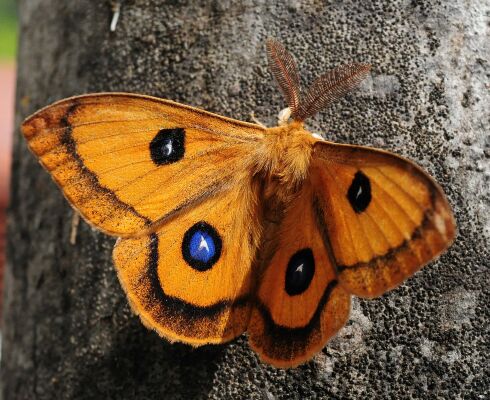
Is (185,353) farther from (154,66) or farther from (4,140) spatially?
(4,140)

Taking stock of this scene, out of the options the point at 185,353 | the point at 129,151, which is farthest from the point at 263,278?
the point at 129,151

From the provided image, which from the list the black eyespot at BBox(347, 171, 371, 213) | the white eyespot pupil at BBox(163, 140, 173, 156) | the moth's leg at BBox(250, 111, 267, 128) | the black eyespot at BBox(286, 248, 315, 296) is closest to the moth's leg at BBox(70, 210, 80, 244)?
the white eyespot pupil at BBox(163, 140, 173, 156)

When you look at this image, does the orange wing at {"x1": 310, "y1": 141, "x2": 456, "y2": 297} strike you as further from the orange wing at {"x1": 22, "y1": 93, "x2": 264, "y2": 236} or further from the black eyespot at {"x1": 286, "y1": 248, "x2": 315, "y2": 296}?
the orange wing at {"x1": 22, "y1": 93, "x2": 264, "y2": 236}

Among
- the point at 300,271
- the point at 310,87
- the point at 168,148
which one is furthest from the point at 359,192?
the point at 168,148

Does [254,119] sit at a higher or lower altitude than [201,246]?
higher

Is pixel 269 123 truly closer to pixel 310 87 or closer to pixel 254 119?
pixel 254 119

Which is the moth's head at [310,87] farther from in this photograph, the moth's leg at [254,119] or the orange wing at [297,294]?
the orange wing at [297,294]
